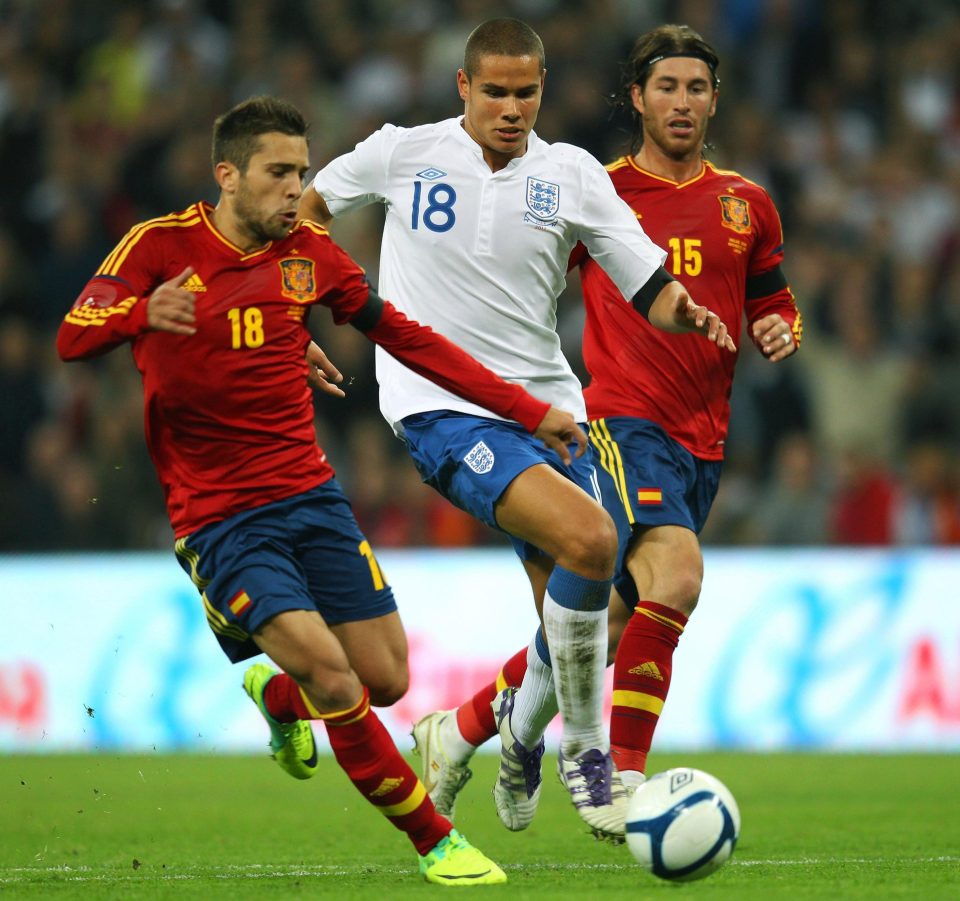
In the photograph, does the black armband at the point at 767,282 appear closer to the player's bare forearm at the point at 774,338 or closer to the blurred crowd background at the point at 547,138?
the player's bare forearm at the point at 774,338

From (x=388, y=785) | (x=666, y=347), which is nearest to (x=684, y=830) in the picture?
(x=388, y=785)

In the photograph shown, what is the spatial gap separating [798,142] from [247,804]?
7.86m

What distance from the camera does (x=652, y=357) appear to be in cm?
668

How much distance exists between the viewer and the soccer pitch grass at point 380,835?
17.1ft

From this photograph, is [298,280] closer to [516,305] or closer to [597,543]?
[516,305]

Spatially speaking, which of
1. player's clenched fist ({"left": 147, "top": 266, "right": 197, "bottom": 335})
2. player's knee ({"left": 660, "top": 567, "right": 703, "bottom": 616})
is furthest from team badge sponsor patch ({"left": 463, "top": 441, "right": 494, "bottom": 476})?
player's clenched fist ({"left": 147, "top": 266, "right": 197, "bottom": 335})

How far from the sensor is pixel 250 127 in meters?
5.46

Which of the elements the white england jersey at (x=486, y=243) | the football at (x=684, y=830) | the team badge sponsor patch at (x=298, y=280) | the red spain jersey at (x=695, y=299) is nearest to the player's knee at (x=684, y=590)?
the red spain jersey at (x=695, y=299)

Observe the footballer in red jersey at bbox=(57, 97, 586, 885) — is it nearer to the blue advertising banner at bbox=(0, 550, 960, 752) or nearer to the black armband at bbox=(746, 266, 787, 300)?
the black armband at bbox=(746, 266, 787, 300)

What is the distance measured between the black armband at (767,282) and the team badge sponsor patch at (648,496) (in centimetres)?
97

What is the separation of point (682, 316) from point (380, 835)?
2416 millimetres

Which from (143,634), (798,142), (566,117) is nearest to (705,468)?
(143,634)

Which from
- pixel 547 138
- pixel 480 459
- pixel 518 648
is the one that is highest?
pixel 547 138

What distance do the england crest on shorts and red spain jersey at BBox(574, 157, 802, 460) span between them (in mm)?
649
